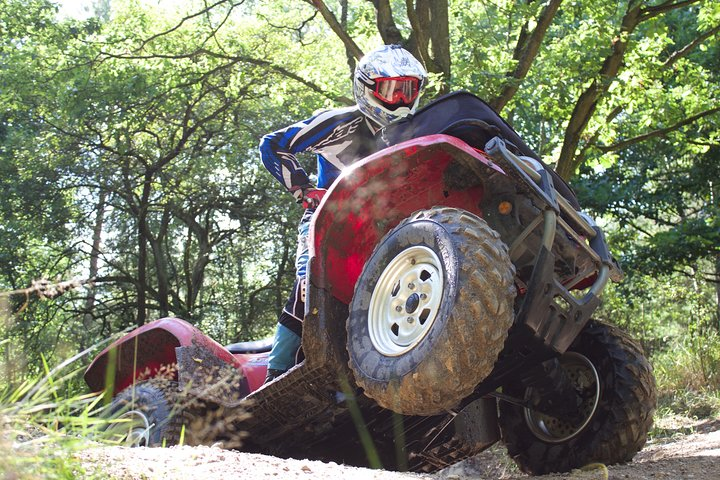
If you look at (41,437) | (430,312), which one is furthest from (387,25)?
(41,437)

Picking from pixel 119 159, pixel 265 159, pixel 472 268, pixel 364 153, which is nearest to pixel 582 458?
pixel 472 268

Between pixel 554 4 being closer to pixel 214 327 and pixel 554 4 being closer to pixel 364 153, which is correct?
pixel 364 153

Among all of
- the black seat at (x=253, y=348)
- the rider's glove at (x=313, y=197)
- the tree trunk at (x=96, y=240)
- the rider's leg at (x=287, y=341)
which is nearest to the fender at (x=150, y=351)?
the black seat at (x=253, y=348)

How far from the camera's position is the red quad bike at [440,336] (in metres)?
3.39

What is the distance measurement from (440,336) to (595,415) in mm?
1640

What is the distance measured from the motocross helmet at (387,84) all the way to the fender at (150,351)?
1658 mm

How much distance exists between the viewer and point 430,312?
347cm

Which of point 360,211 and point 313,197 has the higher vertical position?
point 313,197

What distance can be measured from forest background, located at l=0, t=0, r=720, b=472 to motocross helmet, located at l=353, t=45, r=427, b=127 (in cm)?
456

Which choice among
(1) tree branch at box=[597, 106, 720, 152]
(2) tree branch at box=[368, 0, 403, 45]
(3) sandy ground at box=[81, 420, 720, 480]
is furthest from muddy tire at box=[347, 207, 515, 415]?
(1) tree branch at box=[597, 106, 720, 152]

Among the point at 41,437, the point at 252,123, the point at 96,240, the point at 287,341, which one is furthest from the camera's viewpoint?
the point at 96,240

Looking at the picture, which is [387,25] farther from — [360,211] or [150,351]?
[360,211]

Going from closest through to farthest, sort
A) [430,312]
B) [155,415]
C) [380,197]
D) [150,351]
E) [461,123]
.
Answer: [430,312]
[461,123]
[380,197]
[155,415]
[150,351]

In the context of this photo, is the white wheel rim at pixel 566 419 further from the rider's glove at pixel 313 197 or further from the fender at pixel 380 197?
the rider's glove at pixel 313 197
